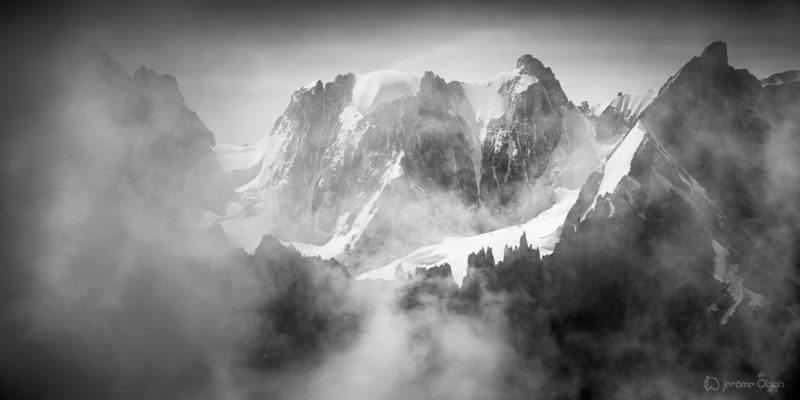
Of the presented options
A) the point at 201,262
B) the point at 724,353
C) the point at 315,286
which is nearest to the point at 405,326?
the point at 315,286

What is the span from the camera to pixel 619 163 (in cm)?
17200

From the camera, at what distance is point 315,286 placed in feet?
618

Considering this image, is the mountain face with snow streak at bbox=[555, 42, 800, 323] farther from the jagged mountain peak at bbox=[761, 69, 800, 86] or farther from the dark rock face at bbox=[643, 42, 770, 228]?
the jagged mountain peak at bbox=[761, 69, 800, 86]

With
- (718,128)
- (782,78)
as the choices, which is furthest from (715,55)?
(782,78)

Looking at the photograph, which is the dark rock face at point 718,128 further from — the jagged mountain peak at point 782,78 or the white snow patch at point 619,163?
the jagged mountain peak at point 782,78

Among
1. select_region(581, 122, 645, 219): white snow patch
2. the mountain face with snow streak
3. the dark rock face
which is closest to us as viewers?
the mountain face with snow streak

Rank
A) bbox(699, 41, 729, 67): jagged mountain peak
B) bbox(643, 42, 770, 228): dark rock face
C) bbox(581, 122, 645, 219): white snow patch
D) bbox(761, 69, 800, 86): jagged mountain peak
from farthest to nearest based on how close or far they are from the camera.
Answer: bbox(761, 69, 800, 86): jagged mountain peak < bbox(699, 41, 729, 67): jagged mountain peak < bbox(643, 42, 770, 228): dark rock face < bbox(581, 122, 645, 219): white snow patch

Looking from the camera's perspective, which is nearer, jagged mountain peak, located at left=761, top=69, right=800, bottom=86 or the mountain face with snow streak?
the mountain face with snow streak

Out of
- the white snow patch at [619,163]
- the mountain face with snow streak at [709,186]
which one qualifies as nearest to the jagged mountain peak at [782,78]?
the mountain face with snow streak at [709,186]

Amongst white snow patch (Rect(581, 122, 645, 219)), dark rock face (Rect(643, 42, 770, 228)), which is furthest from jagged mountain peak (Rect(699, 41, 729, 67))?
white snow patch (Rect(581, 122, 645, 219))

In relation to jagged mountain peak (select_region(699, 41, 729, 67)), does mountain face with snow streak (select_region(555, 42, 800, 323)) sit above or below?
below

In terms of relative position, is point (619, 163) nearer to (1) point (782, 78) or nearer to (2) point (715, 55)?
(2) point (715, 55)

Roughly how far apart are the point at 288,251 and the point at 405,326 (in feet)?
120

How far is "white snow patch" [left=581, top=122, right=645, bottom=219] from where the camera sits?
549 feet
